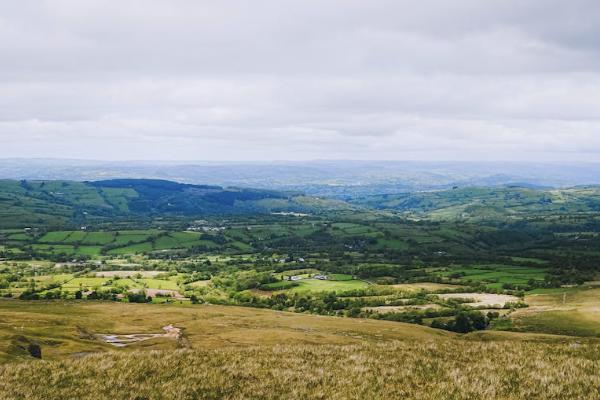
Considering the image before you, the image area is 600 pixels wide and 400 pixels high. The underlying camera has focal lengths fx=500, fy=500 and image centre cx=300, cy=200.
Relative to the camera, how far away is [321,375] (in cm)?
2067

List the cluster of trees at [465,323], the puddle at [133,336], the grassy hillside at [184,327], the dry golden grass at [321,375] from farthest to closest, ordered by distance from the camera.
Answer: the cluster of trees at [465,323]
the puddle at [133,336]
the grassy hillside at [184,327]
the dry golden grass at [321,375]

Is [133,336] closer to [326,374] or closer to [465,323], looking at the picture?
[326,374]

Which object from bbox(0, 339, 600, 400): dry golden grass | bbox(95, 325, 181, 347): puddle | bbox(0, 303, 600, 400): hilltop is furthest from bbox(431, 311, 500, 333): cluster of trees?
bbox(0, 339, 600, 400): dry golden grass

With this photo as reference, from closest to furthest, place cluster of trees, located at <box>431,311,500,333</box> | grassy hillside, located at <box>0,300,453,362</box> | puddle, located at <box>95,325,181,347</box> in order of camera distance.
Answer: grassy hillside, located at <box>0,300,453,362</box>
puddle, located at <box>95,325,181,347</box>
cluster of trees, located at <box>431,311,500,333</box>

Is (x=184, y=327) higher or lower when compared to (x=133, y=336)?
lower

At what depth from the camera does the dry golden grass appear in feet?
58.9

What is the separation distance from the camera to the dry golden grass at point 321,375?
17.9m

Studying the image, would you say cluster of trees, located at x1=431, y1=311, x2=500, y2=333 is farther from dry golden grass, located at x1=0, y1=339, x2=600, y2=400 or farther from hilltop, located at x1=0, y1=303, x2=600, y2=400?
dry golden grass, located at x1=0, y1=339, x2=600, y2=400

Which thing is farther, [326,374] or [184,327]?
[184,327]

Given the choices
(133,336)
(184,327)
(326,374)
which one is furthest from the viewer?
(184,327)

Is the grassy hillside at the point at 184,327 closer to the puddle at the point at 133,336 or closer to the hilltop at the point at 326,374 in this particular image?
the puddle at the point at 133,336

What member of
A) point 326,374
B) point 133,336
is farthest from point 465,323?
point 326,374

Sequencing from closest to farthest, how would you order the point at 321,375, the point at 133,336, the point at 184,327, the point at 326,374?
the point at 321,375
the point at 326,374
the point at 133,336
the point at 184,327

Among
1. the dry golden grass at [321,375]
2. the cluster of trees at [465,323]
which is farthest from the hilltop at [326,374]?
the cluster of trees at [465,323]
